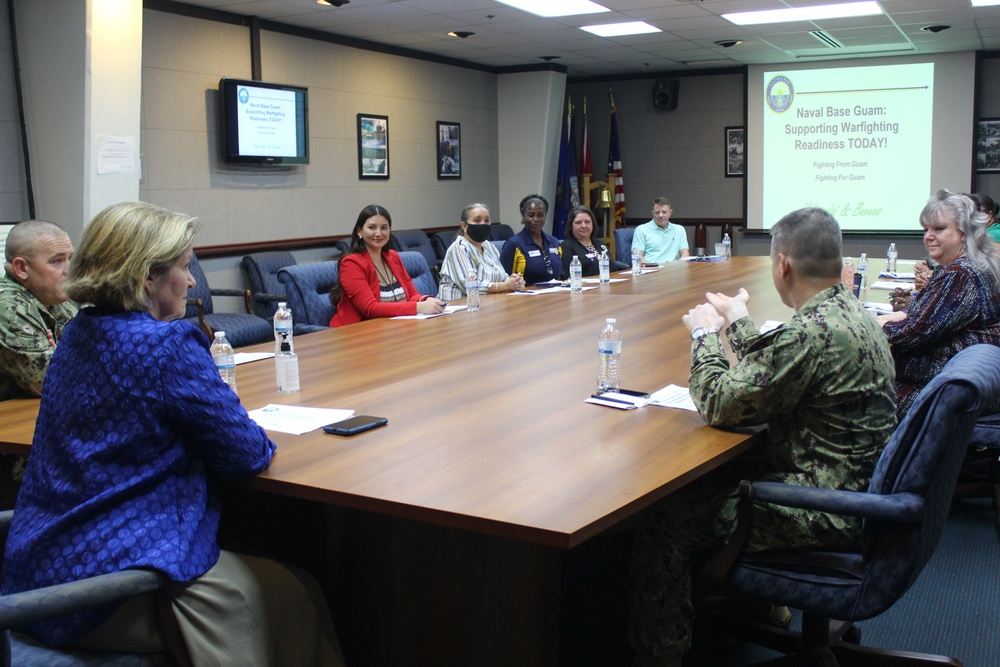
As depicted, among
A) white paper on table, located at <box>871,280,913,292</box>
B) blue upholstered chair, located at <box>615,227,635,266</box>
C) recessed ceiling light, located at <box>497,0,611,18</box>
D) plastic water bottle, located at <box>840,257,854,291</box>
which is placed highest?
recessed ceiling light, located at <box>497,0,611,18</box>

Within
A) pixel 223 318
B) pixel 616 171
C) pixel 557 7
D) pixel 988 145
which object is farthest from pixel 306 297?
pixel 988 145

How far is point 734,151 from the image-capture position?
11047mm

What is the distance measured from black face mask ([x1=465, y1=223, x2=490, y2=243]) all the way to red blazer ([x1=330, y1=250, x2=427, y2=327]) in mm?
936

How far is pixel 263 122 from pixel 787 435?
5931 millimetres

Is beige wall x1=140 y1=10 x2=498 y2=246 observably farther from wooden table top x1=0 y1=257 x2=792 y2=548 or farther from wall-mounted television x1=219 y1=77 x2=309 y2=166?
wooden table top x1=0 y1=257 x2=792 y2=548

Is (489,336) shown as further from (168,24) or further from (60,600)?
(168,24)

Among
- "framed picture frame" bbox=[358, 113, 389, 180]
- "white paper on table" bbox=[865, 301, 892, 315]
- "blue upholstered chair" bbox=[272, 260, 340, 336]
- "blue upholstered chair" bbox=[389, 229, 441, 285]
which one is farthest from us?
"blue upholstered chair" bbox=[389, 229, 441, 285]

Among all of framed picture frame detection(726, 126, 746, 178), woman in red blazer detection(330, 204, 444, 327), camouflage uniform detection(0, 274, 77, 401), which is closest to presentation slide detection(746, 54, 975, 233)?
framed picture frame detection(726, 126, 746, 178)

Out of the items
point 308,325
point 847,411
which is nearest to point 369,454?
point 847,411

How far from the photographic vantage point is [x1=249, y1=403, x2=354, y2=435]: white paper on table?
93.3 inches

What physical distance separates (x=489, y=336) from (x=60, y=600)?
8.01 feet

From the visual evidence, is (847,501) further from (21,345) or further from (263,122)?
(263,122)

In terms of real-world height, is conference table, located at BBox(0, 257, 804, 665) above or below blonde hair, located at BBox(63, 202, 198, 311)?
below

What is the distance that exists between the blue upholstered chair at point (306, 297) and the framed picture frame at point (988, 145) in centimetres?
792
